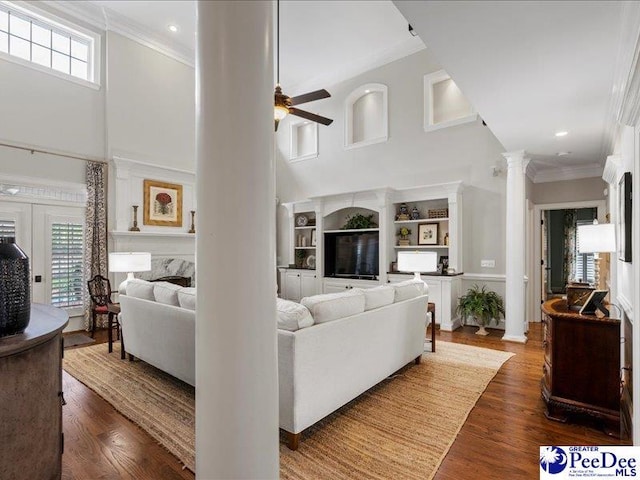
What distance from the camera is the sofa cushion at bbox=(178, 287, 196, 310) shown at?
294 cm

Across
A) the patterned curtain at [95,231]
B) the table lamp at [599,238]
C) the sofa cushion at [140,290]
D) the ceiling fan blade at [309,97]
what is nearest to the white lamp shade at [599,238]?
the table lamp at [599,238]

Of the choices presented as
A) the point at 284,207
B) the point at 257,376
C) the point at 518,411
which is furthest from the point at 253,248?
the point at 284,207

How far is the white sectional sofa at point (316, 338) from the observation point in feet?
7.27

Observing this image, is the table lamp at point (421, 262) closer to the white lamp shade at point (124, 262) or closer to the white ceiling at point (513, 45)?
the white ceiling at point (513, 45)

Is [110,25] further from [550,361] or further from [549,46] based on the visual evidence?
[550,361]

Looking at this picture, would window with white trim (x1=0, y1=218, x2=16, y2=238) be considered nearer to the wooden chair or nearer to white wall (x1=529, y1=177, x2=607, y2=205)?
the wooden chair

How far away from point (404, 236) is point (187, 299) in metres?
4.42

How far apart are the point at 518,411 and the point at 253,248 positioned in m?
2.73

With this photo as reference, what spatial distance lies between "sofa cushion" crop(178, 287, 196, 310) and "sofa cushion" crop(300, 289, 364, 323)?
103 centimetres

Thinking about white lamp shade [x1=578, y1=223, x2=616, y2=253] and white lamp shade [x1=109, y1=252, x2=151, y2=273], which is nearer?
white lamp shade [x1=578, y1=223, x2=616, y2=253]

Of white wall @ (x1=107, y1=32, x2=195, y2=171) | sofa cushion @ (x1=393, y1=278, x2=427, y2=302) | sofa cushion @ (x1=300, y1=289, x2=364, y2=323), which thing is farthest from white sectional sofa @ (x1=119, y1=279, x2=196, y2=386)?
white wall @ (x1=107, y1=32, x2=195, y2=171)

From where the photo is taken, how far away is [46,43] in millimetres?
5418

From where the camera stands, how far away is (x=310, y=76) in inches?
301

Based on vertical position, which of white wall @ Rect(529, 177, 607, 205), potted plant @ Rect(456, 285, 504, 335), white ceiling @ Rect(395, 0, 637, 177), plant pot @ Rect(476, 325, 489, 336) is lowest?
plant pot @ Rect(476, 325, 489, 336)
